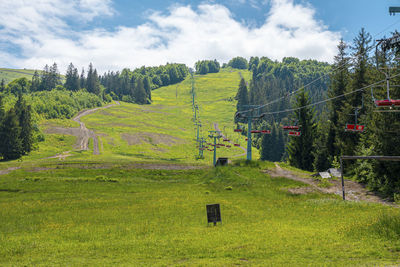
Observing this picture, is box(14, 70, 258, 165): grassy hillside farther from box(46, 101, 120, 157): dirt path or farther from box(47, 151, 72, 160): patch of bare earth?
box(46, 101, 120, 157): dirt path

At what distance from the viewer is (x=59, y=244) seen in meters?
16.8

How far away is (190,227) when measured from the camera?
21.0 metres

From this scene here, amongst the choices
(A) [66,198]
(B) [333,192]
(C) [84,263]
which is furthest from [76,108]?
(C) [84,263]

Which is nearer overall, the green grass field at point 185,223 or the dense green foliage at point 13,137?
the green grass field at point 185,223

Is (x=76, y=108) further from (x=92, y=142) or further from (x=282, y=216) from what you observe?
(x=282, y=216)

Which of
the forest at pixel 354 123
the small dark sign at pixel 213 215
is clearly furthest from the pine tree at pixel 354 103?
the small dark sign at pixel 213 215

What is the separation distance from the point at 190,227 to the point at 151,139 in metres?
114

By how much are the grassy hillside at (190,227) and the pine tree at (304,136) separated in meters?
22.0

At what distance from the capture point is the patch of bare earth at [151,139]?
128675 mm

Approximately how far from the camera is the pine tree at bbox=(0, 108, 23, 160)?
9369cm

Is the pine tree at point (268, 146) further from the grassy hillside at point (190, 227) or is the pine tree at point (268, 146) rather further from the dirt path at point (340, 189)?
the grassy hillside at point (190, 227)

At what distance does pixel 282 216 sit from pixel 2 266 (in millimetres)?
18299

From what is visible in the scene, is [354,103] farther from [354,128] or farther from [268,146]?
[268,146]

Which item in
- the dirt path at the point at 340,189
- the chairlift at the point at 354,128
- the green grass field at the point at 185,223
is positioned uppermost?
the chairlift at the point at 354,128
